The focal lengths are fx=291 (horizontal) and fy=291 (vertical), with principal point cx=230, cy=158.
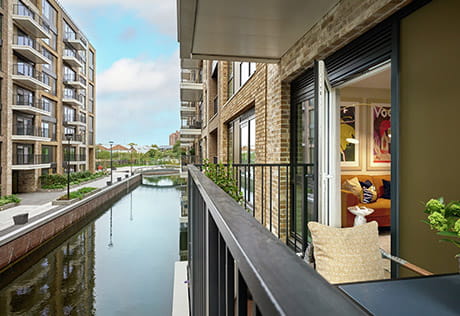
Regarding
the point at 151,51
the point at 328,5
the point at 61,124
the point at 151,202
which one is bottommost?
the point at 151,202

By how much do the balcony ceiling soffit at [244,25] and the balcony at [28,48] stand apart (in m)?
16.3

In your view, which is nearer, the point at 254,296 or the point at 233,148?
the point at 254,296

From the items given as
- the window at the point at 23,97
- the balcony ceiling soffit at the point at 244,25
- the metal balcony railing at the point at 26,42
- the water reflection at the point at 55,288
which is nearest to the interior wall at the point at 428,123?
the balcony ceiling soffit at the point at 244,25

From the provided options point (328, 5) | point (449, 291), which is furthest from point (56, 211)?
point (449, 291)

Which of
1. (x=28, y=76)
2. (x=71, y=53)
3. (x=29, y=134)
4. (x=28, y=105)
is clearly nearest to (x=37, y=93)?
(x=28, y=105)

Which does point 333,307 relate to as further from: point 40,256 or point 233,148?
point 40,256

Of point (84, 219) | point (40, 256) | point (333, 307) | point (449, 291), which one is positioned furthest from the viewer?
point (84, 219)

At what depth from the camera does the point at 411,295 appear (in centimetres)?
98

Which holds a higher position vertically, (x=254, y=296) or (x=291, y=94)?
(x=291, y=94)

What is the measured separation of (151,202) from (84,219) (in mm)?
8471

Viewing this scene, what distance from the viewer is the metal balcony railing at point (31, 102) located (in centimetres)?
1584

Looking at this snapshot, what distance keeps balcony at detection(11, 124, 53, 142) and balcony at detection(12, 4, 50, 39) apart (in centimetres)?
537

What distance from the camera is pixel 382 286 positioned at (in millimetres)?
1060

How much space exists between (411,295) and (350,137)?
4647 millimetres
